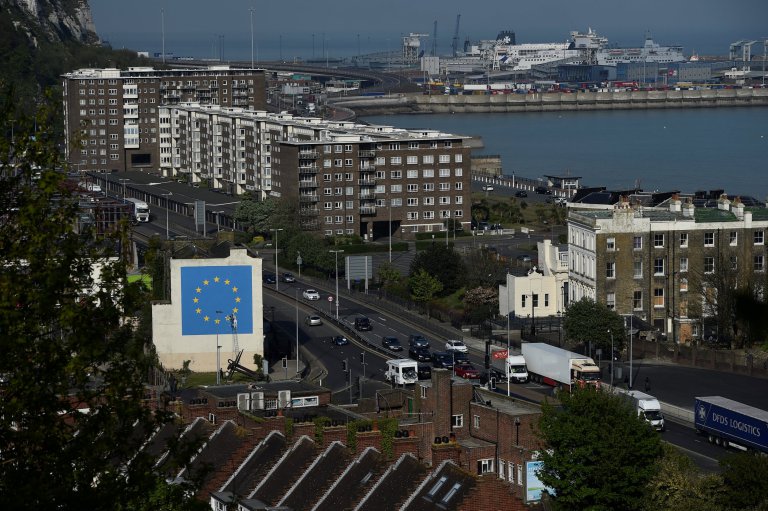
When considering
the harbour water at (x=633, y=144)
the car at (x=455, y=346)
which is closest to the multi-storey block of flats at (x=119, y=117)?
the harbour water at (x=633, y=144)

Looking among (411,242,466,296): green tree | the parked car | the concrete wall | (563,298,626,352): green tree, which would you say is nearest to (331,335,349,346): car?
the parked car

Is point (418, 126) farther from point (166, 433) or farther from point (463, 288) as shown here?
point (166, 433)

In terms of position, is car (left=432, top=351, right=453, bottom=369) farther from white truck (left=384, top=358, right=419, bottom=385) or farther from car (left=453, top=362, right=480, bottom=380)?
white truck (left=384, top=358, right=419, bottom=385)

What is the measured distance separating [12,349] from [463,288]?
35314 mm

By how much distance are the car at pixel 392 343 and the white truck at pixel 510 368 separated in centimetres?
419

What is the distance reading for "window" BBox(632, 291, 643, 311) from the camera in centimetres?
3534

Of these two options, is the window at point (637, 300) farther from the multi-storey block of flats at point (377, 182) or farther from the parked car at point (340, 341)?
the multi-storey block of flats at point (377, 182)

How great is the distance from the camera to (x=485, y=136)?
122750 millimetres

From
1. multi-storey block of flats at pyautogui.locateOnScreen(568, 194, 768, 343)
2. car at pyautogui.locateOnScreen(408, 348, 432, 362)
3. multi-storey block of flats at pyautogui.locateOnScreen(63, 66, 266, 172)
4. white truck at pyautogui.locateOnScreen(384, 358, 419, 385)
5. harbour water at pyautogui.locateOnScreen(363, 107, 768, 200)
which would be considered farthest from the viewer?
harbour water at pyautogui.locateOnScreen(363, 107, 768, 200)

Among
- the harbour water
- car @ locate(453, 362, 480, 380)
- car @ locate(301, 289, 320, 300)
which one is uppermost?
car @ locate(453, 362, 480, 380)

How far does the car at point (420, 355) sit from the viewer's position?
3178cm

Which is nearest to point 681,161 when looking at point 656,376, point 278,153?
point 278,153

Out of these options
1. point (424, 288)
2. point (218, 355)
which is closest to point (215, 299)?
point (218, 355)

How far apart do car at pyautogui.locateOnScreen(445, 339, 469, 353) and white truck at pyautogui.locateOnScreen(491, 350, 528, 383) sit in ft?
8.72
